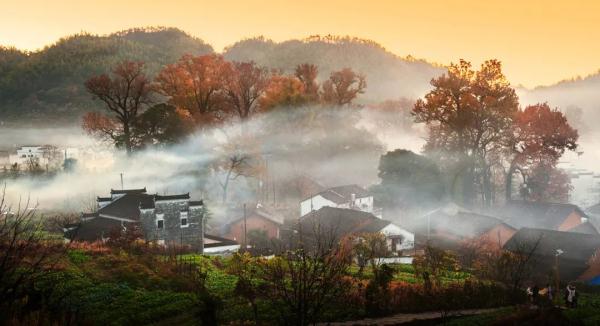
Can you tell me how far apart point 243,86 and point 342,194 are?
12.7 metres

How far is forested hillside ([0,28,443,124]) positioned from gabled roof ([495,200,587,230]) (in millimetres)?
67235

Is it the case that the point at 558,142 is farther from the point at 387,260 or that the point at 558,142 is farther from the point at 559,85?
the point at 559,85

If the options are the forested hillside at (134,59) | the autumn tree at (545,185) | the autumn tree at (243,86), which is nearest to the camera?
the autumn tree at (243,86)

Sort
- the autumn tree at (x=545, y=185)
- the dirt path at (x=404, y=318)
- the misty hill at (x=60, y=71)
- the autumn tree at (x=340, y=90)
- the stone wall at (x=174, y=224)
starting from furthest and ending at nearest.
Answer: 1. the misty hill at (x=60, y=71)
2. the autumn tree at (x=340, y=90)
3. the autumn tree at (x=545, y=185)
4. the stone wall at (x=174, y=224)
5. the dirt path at (x=404, y=318)

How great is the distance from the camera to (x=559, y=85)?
187 metres

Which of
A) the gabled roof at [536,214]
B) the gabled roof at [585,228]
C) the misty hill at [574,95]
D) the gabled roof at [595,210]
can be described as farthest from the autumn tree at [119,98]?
the misty hill at [574,95]

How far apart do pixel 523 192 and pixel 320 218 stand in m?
22.9

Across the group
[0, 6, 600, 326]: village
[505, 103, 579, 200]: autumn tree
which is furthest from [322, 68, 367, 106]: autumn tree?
[505, 103, 579, 200]: autumn tree

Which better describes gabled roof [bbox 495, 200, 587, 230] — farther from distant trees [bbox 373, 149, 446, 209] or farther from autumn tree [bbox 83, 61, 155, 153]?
autumn tree [bbox 83, 61, 155, 153]

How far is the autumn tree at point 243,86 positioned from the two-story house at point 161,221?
618 inches

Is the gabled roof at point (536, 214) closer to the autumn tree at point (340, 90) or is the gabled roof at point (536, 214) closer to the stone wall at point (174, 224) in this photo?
the autumn tree at point (340, 90)

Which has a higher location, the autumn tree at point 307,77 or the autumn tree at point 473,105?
the autumn tree at point 307,77

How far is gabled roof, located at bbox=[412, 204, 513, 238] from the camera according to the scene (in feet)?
145

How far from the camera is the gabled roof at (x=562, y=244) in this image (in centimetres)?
3425
